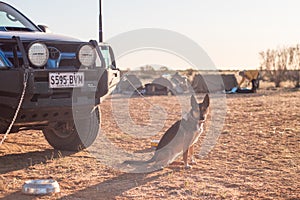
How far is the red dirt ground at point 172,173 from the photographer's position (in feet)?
14.9

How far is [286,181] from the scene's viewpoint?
4980mm

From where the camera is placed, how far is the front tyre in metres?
6.37

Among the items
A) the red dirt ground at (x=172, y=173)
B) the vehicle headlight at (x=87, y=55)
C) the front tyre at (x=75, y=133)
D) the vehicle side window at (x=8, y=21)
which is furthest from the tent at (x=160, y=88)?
the vehicle headlight at (x=87, y=55)

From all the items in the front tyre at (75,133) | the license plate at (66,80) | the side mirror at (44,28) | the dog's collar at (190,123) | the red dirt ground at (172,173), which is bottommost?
the red dirt ground at (172,173)

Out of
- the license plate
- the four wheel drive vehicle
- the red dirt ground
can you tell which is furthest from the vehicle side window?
the red dirt ground

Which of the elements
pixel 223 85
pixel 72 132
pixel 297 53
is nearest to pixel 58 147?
pixel 72 132

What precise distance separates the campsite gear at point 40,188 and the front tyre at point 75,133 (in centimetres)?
170

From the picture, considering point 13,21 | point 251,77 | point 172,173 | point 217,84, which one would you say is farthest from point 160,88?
point 172,173

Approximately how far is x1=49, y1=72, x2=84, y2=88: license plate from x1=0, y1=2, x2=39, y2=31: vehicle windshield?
48.2 inches

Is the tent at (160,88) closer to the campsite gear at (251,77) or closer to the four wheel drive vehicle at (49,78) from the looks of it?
the campsite gear at (251,77)

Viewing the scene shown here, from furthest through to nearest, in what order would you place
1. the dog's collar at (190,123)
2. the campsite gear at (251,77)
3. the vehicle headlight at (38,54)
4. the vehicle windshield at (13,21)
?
the campsite gear at (251,77)
the vehicle windshield at (13,21)
the dog's collar at (190,123)
the vehicle headlight at (38,54)

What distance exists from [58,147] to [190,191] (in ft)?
9.44

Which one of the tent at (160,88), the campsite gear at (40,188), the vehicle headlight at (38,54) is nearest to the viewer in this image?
the campsite gear at (40,188)

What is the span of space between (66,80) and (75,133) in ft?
4.81
